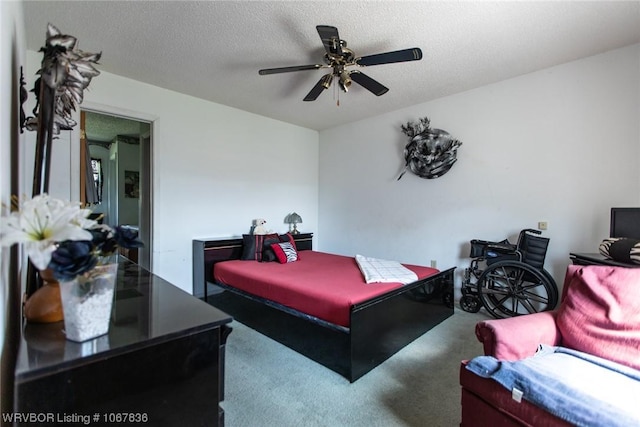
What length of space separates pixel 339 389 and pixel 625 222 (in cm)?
271

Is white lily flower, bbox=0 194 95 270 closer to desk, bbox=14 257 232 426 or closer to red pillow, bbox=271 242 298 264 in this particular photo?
desk, bbox=14 257 232 426

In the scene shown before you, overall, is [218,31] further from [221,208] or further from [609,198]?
[609,198]

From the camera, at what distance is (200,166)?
13.1 feet

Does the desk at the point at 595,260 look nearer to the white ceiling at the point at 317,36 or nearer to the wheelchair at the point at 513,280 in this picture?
the wheelchair at the point at 513,280

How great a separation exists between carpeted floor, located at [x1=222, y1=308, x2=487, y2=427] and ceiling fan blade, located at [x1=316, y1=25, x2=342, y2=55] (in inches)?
98.5

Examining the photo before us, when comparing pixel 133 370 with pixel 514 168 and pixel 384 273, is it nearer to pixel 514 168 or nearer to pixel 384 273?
pixel 384 273

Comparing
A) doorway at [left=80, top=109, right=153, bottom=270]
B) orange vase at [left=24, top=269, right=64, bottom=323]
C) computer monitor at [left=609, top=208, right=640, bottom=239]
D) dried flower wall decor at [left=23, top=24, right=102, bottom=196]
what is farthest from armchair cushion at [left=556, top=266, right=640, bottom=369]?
doorway at [left=80, top=109, right=153, bottom=270]

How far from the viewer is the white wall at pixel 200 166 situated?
3.45 meters

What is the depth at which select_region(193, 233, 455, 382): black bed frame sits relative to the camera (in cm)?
212

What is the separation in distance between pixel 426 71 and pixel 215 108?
9.37ft

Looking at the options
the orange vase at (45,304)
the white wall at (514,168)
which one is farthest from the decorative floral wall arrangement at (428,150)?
the orange vase at (45,304)

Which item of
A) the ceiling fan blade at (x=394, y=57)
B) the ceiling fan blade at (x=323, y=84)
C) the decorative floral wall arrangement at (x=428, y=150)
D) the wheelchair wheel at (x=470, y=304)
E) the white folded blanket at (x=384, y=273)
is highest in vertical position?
the ceiling fan blade at (x=394, y=57)

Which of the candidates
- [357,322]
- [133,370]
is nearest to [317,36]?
[357,322]

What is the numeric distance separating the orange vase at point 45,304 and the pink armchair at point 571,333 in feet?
6.00
